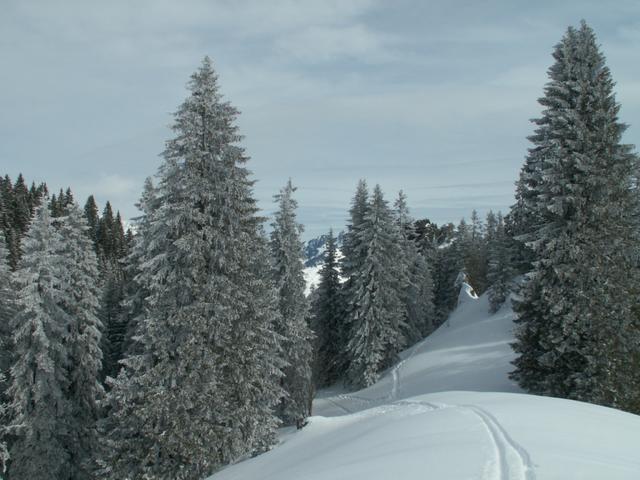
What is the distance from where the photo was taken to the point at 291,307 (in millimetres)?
29938

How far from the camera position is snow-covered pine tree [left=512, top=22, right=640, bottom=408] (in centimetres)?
1889

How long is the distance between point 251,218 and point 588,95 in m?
Answer: 14.7

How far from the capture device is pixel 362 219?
137 ft

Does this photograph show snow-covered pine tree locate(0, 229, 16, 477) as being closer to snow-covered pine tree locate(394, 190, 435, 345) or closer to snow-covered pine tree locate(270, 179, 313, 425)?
snow-covered pine tree locate(270, 179, 313, 425)

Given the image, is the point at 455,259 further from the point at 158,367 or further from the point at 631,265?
the point at 158,367

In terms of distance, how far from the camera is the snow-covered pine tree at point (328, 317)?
1767 inches

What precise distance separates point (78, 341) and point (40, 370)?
1970 millimetres

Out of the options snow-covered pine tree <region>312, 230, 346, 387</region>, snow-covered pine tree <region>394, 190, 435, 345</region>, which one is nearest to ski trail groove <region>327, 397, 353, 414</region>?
snow-covered pine tree <region>312, 230, 346, 387</region>

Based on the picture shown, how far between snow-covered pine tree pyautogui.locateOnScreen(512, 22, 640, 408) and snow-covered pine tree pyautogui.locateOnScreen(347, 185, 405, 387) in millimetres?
17759

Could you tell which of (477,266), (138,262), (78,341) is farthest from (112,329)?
(477,266)

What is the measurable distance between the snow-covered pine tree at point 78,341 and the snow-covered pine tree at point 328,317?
23.3m

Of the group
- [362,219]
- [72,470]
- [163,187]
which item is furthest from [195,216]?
[362,219]

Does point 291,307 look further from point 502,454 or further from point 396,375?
point 502,454

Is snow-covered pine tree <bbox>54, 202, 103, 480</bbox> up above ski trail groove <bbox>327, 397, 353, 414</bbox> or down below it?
above
